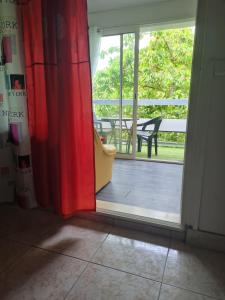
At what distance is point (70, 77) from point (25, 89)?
455 millimetres

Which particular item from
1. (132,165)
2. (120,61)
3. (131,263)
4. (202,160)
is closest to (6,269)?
(131,263)

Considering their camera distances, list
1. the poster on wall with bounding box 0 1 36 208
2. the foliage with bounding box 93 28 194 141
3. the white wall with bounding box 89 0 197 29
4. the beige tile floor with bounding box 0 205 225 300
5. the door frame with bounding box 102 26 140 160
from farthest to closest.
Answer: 1. the foliage with bounding box 93 28 194 141
2. the door frame with bounding box 102 26 140 160
3. the white wall with bounding box 89 0 197 29
4. the poster on wall with bounding box 0 1 36 208
5. the beige tile floor with bounding box 0 205 225 300

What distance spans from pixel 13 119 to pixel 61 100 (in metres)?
0.50

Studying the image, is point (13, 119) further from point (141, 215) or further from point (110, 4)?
point (110, 4)

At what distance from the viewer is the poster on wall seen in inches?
64.6

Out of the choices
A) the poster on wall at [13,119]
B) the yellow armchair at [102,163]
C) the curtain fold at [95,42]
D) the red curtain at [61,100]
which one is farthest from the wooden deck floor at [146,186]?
the curtain fold at [95,42]

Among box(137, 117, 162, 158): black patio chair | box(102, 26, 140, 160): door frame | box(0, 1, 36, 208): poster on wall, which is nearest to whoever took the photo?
box(0, 1, 36, 208): poster on wall

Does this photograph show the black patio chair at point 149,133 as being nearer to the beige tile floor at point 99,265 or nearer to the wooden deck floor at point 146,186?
the wooden deck floor at point 146,186

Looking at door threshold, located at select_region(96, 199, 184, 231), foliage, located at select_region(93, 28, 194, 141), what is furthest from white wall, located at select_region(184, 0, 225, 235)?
foliage, located at select_region(93, 28, 194, 141)

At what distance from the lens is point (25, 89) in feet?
5.71

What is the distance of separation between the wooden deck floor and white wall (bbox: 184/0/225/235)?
0.45 metres

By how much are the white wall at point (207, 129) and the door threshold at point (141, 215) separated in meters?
0.14

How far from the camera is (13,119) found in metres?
1.78

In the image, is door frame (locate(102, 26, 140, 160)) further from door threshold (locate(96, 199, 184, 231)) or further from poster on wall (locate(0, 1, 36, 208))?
poster on wall (locate(0, 1, 36, 208))
